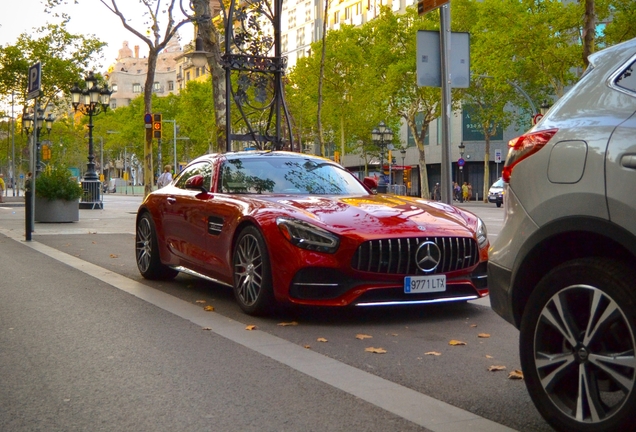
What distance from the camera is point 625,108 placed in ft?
12.9

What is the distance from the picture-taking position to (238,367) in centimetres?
574

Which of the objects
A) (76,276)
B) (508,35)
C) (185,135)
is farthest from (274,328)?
(185,135)

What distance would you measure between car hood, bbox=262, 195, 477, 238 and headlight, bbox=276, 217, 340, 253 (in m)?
0.06

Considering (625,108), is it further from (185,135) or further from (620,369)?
(185,135)

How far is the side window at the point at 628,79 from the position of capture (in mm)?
3977

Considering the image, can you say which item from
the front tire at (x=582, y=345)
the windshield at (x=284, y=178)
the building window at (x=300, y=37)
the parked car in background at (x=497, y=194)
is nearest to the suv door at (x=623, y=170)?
the front tire at (x=582, y=345)

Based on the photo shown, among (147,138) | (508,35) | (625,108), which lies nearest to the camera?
(625,108)

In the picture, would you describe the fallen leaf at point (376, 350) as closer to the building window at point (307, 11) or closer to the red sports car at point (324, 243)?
the red sports car at point (324, 243)

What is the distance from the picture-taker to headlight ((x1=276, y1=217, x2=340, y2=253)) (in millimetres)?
7250

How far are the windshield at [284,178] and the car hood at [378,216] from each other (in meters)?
0.50

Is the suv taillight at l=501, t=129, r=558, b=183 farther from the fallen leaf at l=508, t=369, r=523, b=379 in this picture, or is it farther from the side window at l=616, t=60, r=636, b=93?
the fallen leaf at l=508, t=369, r=523, b=379

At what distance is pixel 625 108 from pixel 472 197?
69.6m

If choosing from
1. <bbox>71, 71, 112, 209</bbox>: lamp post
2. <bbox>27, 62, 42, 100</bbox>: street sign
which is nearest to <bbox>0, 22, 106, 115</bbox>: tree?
<bbox>71, 71, 112, 209</bbox>: lamp post

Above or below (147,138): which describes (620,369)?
below
